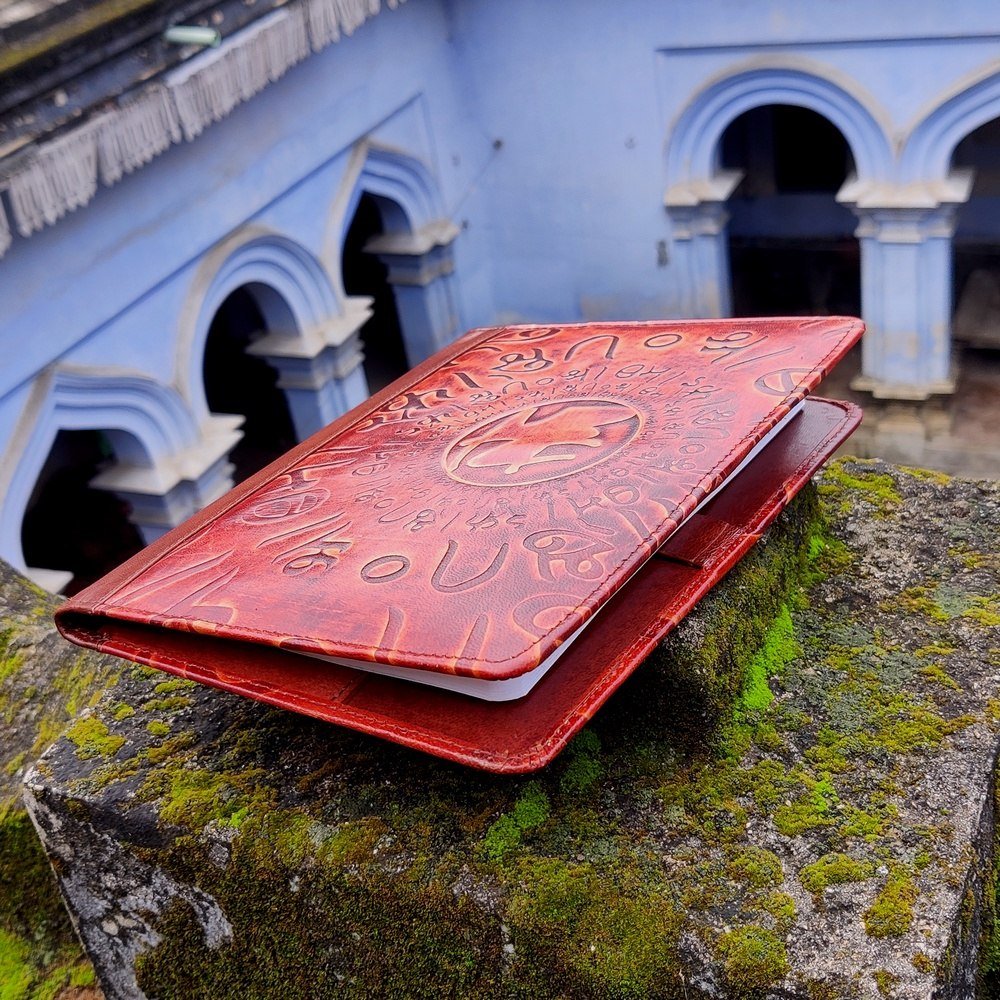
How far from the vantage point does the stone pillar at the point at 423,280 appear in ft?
33.4

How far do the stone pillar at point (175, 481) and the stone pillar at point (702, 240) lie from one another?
4.19 meters

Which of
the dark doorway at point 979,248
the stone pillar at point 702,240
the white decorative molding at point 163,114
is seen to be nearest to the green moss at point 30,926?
the white decorative molding at point 163,114

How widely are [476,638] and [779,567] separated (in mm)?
902

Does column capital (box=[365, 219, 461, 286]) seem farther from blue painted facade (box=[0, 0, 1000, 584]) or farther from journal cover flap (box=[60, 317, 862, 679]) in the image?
journal cover flap (box=[60, 317, 862, 679])

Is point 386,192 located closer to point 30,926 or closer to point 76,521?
point 76,521

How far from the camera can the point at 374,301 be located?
1266cm

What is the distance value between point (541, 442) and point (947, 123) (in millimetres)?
7788

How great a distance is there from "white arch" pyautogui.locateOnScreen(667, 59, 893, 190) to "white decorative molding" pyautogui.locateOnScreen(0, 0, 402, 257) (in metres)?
2.88

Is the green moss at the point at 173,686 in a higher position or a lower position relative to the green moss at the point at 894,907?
higher

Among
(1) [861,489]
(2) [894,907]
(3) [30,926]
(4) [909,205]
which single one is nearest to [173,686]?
(3) [30,926]

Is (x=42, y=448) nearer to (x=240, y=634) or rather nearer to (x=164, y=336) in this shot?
(x=164, y=336)

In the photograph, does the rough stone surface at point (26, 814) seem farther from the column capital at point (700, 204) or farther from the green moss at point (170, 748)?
the column capital at point (700, 204)

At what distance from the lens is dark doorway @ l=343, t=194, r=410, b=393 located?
12.5 m

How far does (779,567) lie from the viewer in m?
2.27
